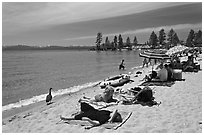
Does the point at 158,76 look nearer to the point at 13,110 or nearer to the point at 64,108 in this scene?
the point at 64,108

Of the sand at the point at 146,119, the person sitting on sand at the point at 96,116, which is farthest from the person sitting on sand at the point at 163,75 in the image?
the person sitting on sand at the point at 96,116

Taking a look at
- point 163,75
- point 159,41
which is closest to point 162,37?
point 159,41

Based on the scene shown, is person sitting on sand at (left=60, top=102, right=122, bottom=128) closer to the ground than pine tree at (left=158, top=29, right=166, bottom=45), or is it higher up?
closer to the ground

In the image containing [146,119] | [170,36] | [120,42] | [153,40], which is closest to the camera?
[146,119]

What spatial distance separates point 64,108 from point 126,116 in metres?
3.07

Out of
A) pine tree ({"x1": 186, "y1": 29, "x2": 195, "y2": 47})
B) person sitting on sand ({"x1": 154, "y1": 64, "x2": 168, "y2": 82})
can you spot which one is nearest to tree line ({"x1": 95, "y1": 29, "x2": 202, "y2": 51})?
pine tree ({"x1": 186, "y1": 29, "x2": 195, "y2": 47})

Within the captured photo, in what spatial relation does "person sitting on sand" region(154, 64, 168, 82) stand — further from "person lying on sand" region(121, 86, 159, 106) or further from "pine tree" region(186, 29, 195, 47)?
"pine tree" region(186, 29, 195, 47)

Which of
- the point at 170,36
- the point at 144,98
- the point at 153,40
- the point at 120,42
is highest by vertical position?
the point at 170,36

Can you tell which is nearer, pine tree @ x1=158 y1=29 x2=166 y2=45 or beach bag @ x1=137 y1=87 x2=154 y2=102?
beach bag @ x1=137 y1=87 x2=154 y2=102

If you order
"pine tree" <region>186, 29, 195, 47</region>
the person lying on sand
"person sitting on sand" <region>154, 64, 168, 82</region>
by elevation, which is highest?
"pine tree" <region>186, 29, 195, 47</region>

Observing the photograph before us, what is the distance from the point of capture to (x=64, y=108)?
8797 millimetres

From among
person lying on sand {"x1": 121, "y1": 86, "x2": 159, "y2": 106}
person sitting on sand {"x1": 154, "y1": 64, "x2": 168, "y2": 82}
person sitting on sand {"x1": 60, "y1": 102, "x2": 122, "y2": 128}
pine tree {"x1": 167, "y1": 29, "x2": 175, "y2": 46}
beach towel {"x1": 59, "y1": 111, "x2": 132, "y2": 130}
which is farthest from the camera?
pine tree {"x1": 167, "y1": 29, "x2": 175, "y2": 46}

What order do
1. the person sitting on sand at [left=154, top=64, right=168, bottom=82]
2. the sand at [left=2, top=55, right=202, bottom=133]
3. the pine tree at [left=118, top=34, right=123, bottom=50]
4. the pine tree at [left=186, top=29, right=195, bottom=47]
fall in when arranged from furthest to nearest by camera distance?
the pine tree at [left=118, top=34, right=123, bottom=50] < the pine tree at [left=186, top=29, right=195, bottom=47] < the person sitting on sand at [left=154, top=64, right=168, bottom=82] < the sand at [left=2, top=55, right=202, bottom=133]

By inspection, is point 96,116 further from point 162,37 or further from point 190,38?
point 162,37
